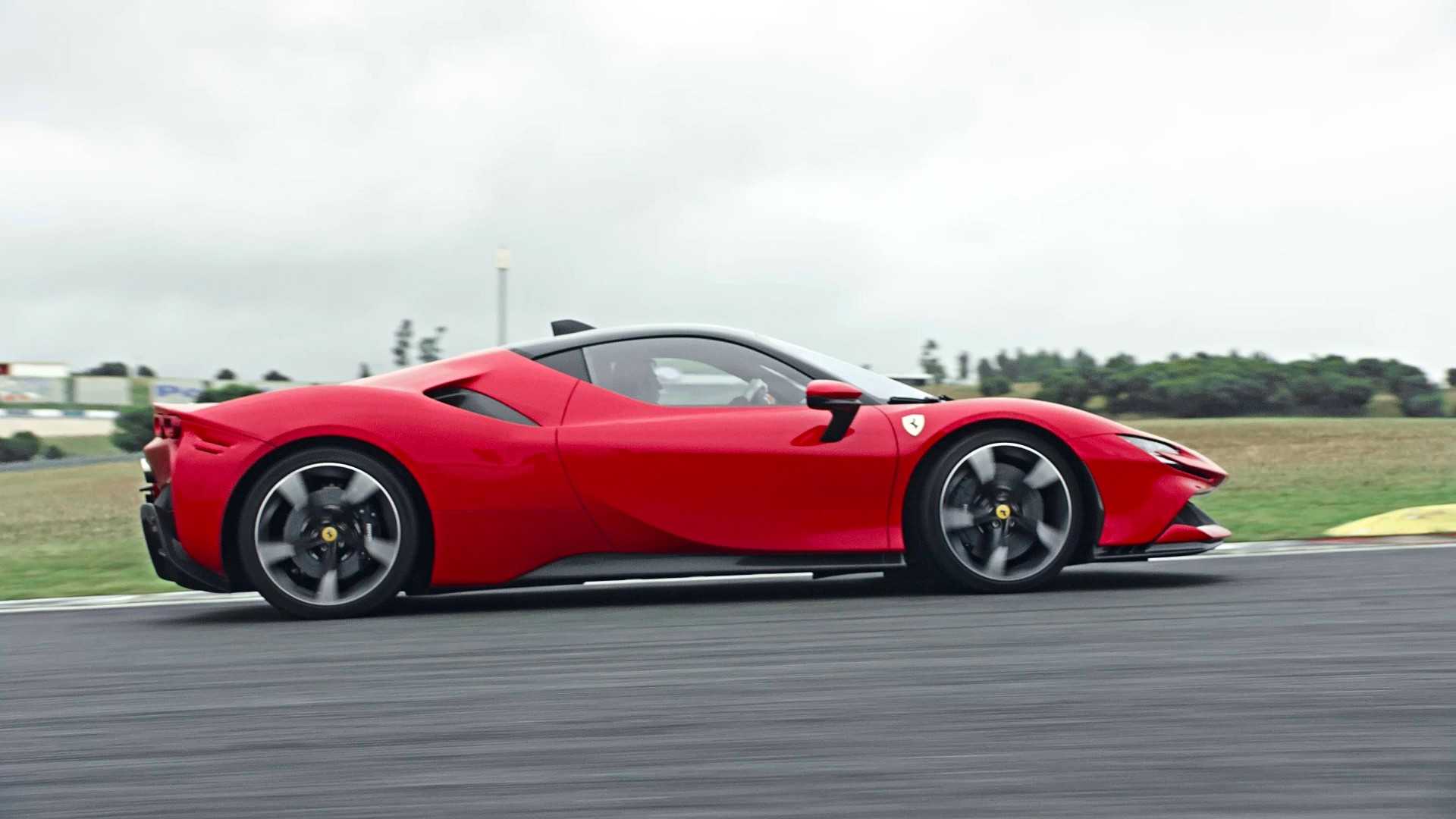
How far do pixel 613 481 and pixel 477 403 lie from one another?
0.67 m

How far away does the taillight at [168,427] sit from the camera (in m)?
6.10

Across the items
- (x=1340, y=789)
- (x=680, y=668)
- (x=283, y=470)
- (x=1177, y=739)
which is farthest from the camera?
(x=283, y=470)

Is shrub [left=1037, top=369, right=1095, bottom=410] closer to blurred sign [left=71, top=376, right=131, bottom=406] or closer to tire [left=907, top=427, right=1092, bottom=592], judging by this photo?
tire [left=907, top=427, right=1092, bottom=592]

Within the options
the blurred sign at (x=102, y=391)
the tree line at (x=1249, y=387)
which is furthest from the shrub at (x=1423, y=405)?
the blurred sign at (x=102, y=391)

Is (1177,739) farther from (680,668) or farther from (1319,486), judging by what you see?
(1319,486)

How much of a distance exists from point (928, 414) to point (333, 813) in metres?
3.65

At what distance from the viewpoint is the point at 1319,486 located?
14734 mm

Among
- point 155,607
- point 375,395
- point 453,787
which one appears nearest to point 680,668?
point 453,787

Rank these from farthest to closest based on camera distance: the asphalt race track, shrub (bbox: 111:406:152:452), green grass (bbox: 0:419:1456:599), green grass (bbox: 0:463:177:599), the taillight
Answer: shrub (bbox: 111:406:152:452)
green grass (bbox: 0:419:1456:599)
green grass (bbox: 0:463:177:599)
the taillight
the asphalt race track

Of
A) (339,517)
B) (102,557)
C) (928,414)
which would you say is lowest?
(102,557)

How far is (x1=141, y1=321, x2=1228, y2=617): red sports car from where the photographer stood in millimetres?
5953

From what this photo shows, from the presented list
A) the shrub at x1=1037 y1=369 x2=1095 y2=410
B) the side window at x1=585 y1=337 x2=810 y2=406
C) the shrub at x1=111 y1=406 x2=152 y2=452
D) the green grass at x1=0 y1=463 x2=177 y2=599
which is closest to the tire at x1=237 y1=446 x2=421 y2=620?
the side window at x1=585 y1=337 x2=810 y2=406

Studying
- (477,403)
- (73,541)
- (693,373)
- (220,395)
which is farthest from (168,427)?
(220,395)

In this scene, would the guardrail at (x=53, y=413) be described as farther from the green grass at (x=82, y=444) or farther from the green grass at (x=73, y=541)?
the green grass at (x=73, y=541)
